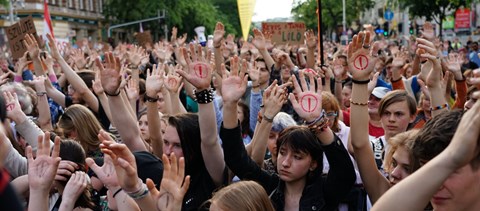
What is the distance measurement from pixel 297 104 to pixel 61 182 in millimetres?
1365

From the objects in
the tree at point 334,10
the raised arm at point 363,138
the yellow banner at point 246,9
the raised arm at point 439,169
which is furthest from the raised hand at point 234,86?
the tree at point 334,10

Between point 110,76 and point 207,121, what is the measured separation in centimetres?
96

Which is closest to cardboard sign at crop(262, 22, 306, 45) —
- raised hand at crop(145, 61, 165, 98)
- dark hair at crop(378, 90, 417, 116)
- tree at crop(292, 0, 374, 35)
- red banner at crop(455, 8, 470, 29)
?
raised hand at crop(145, 61, 165, 98)

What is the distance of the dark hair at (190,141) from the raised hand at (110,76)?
20.7 inches

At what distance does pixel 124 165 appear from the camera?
271cm

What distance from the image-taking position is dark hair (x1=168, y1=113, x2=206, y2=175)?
3.73 m

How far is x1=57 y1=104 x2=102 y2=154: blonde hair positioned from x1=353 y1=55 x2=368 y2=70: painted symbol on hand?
2.28 meters

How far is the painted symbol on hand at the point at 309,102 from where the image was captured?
3362 mm

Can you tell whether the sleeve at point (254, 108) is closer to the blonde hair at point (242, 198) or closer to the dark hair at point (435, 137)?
the blonde hair at point (242, 198)

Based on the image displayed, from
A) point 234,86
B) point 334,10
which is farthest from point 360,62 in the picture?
point 334,10

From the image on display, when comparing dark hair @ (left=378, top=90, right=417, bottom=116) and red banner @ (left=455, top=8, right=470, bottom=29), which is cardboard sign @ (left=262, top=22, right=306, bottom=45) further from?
red banner @ (left=455, top=8, right=470, bottom=29)

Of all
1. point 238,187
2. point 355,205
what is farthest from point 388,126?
point 238,187

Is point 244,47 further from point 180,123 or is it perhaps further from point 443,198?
point 443,198

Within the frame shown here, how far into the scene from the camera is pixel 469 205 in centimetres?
211
